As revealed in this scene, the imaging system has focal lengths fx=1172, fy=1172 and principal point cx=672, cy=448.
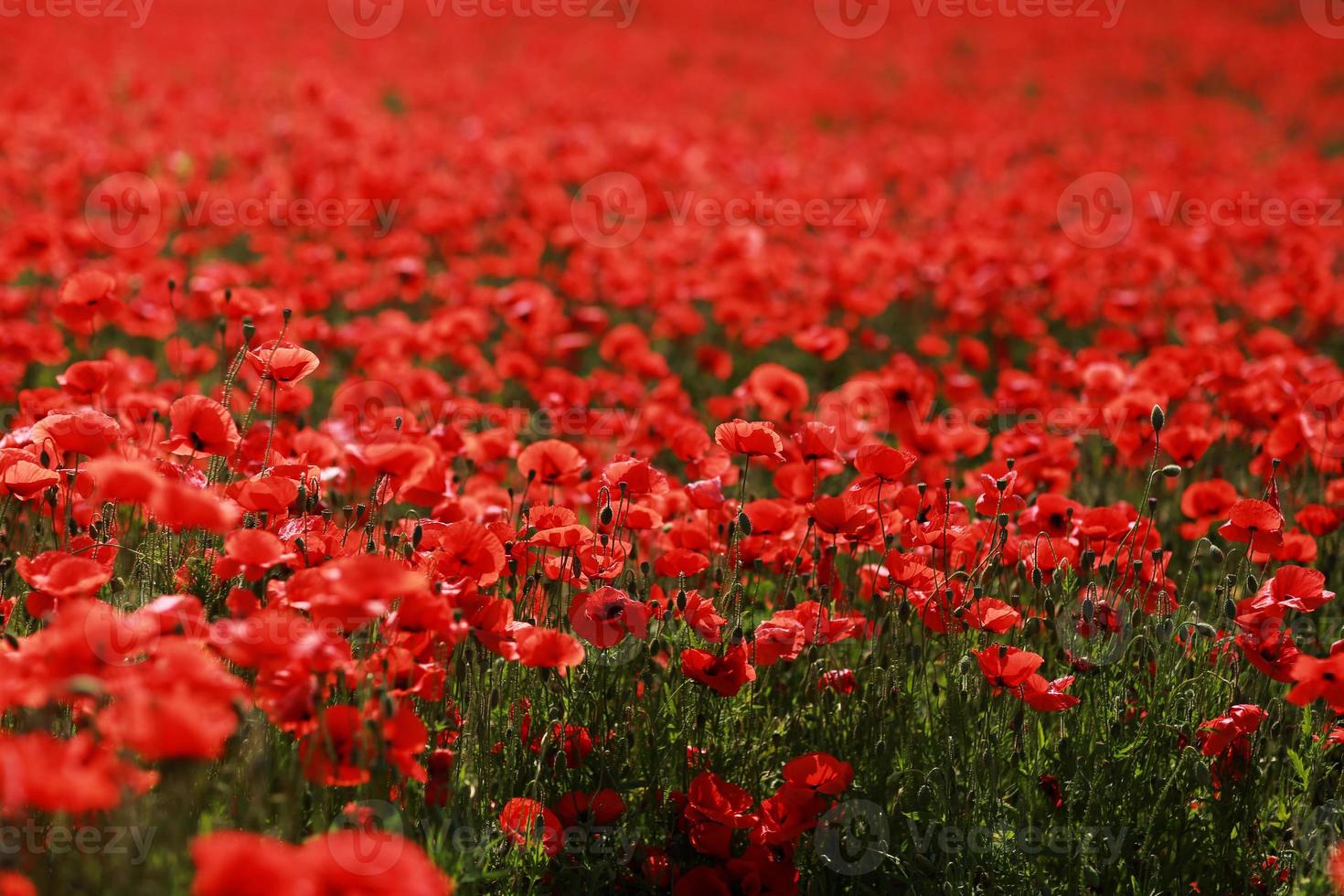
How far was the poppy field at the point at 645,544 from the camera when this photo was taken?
1.96 metres

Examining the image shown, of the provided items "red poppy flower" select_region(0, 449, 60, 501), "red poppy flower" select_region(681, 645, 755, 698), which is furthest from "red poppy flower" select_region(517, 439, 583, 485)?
"red poppy flower" select_region(0, 449, 60, 501)

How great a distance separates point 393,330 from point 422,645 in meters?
3.08

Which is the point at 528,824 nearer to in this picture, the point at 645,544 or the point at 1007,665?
the point at 1007,665

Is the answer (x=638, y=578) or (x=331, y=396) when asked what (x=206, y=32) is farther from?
(x=638, y=578)

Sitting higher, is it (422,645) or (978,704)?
(422,645)

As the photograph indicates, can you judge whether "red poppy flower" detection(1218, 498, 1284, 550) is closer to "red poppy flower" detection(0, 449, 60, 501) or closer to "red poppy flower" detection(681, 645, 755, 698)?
"red poppy flower" detection(681, 645, 755, 698)

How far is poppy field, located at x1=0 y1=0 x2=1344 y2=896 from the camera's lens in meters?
1.96

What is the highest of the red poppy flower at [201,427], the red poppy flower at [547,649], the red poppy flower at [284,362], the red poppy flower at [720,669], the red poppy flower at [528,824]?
the red poppy flower at [284,362]

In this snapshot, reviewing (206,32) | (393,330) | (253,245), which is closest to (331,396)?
(393,330)

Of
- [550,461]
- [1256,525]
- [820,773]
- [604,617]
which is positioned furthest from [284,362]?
[1256,525]

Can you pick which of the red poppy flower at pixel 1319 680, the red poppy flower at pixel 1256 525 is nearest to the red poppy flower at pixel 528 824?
the red poppy flower at pixel 1319 680

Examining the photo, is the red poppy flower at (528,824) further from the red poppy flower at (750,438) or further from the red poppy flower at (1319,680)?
the red poppy flower at (1319,680)

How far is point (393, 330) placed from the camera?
16.6 ft

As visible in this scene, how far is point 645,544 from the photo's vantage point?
135 inches
